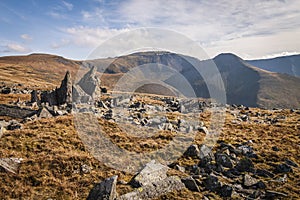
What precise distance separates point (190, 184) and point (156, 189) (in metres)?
2.05

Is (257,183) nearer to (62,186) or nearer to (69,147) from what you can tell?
(62,186)

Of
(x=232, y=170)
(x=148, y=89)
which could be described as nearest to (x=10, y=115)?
(x=232, y=170)

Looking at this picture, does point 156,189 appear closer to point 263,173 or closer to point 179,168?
point 179,168

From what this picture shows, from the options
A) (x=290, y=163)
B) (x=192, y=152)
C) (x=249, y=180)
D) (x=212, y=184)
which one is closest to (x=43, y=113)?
(x=192, y=152)

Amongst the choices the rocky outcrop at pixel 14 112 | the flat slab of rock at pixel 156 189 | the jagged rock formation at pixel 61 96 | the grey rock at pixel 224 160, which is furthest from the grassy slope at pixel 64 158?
the jagged rock formation at pixel 61 96

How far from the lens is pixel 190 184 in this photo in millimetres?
12359

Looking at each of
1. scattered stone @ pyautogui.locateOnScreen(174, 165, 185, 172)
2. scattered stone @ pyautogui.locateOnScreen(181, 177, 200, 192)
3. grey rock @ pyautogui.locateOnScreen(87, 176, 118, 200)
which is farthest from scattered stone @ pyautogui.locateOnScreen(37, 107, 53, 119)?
scattered stone @ pyautogui.locateOnScreen(181, 177, 200, 192)

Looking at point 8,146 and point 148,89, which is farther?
point 148,89

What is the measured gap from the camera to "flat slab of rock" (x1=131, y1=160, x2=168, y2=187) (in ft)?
38.6

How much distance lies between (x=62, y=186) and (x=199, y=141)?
464 inches

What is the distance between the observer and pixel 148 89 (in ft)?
534

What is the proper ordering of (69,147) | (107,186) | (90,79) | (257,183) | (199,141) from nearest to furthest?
(107,186), (257,183), (69,147), (199,141), (90,79)

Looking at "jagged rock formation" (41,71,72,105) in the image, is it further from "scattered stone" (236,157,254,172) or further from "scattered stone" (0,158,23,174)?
"scattered stone" (236,157,254,172)

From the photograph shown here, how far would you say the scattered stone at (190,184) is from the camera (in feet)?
40.0
